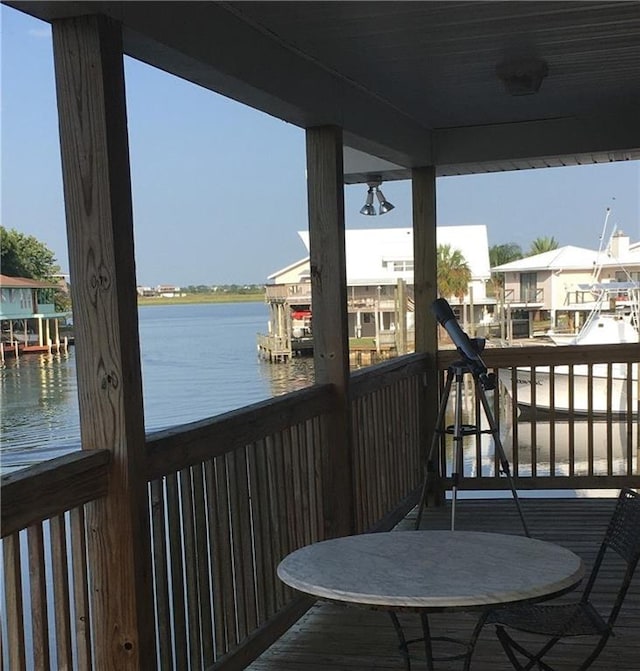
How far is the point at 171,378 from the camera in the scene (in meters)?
4.90

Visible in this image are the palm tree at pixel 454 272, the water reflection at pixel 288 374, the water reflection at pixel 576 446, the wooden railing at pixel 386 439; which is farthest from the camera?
the palm tree at pixel 454 272

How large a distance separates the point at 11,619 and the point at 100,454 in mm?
447

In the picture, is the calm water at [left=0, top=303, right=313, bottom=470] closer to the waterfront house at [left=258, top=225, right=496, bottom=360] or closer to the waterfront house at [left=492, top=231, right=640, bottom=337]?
the waterfront house at [left=258, top=225, right=496, bottom=360]

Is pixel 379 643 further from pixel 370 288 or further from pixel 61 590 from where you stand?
pixel 370 288

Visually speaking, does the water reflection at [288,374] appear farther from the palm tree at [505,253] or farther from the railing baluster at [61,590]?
the palm tree at [505,253]

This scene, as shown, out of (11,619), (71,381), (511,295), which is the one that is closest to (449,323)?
(71,381)

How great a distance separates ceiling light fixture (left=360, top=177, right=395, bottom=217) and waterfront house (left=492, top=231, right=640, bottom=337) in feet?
10.9

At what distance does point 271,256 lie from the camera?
219 inches

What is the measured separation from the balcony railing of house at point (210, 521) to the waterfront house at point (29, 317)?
0.37m

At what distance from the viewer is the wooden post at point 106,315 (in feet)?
6.76

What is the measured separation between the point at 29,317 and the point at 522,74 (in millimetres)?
2452

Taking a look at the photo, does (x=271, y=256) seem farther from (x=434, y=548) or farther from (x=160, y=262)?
(x=434, y=548)

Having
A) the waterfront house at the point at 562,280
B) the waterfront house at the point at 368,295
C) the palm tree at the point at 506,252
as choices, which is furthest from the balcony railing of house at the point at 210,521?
the palm tree at the point at 506,252

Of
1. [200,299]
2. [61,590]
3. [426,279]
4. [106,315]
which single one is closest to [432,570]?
[61,590]
